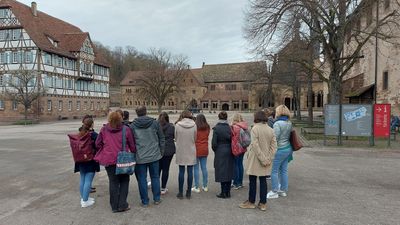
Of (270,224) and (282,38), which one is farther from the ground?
(282,38)

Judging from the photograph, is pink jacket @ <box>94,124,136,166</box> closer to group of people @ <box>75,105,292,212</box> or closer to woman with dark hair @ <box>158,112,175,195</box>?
group of people @ <box>75,105,292,212</box>

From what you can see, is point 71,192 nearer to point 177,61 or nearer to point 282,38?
point 282,38

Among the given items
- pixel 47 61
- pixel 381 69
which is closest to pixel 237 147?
pixel 381 69

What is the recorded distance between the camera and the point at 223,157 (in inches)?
249

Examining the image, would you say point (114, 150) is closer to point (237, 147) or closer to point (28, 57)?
point (237, 147)

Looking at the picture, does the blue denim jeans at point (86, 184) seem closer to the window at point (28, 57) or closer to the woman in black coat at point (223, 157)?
the woman in black coat at point (223, 157)

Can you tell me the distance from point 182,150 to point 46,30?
43.9 metres

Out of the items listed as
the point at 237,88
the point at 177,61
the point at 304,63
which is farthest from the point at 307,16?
the point at 237,88

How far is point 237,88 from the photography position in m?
89.0

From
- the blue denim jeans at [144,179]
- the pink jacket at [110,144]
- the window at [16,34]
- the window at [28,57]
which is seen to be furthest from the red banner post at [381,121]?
the window at [16,34]

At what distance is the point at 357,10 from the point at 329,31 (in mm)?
1638

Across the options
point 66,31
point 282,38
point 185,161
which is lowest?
point 185,161

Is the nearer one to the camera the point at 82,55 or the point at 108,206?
the point at 108,206

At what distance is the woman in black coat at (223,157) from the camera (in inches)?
246
